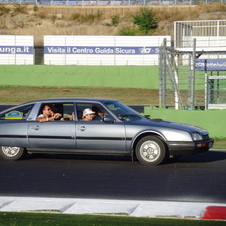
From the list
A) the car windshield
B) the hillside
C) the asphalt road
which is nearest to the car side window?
the asphalt road

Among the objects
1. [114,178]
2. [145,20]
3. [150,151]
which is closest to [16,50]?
[145,20]

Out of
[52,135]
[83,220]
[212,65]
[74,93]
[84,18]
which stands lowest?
[74,93]

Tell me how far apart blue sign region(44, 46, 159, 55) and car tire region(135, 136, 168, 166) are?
120 feet

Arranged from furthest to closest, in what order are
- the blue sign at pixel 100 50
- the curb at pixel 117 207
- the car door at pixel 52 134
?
the blue sign at pixel 100 50 < the car door at pixel 52 134 < the curb at pixel 117 207

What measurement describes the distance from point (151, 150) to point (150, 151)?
3 centimetres

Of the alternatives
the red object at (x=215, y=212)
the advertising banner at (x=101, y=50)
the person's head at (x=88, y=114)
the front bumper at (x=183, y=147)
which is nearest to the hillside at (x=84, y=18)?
the advertising banner at (x=101, y=50)

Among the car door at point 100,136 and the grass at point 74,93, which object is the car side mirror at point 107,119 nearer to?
the car door at point 100,136

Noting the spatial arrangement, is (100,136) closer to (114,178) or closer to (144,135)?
(144,135)

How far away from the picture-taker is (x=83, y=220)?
7.92 meters

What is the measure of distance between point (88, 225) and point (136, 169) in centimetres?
481

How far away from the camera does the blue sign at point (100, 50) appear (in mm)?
48719

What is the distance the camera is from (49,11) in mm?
68000

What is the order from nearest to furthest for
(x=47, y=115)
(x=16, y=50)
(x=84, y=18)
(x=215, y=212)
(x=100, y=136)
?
(x=215, y=212) → (x=100, y=136) → (x=47, y=115) → (x=16, y=50) → (x=84, y=18)

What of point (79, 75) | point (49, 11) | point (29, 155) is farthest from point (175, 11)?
point (29, 155)
